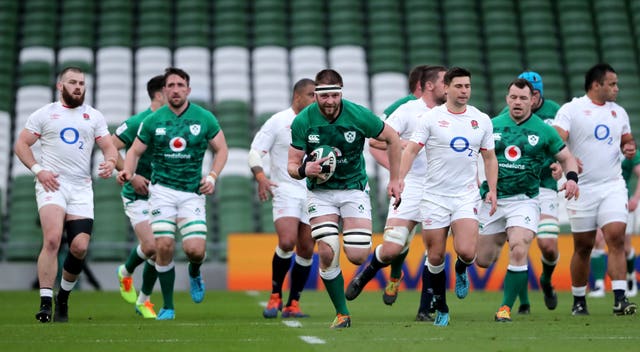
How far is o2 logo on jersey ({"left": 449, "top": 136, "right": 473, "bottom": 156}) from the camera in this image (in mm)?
10178

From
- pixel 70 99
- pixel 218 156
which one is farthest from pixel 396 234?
pixel 70 99

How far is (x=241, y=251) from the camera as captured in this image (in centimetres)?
1919

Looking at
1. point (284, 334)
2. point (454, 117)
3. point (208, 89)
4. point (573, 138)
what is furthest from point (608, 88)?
point (208, 89)

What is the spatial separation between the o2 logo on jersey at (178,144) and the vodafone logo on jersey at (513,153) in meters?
3.36

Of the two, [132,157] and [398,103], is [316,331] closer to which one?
[132,157]

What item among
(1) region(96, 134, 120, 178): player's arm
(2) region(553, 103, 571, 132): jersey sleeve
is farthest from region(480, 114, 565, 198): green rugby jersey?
(1) region(96, 134, 120, 178): player's arm

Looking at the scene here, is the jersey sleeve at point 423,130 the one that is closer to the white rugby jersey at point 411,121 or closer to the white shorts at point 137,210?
the white rugby jersey at point 411,121

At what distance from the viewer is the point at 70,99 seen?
37.1 ft

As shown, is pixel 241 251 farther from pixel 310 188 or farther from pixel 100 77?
pixel 310 188

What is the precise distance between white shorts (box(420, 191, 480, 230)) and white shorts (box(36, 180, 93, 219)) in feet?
11.6

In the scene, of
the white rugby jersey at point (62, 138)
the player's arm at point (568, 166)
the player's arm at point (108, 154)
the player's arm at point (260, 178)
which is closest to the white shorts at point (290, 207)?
the player's arm at point (260, 178)

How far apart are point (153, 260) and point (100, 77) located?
1246cm

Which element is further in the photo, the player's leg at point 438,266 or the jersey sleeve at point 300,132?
the player's leg at point 438,266

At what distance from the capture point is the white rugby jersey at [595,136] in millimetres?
11898
